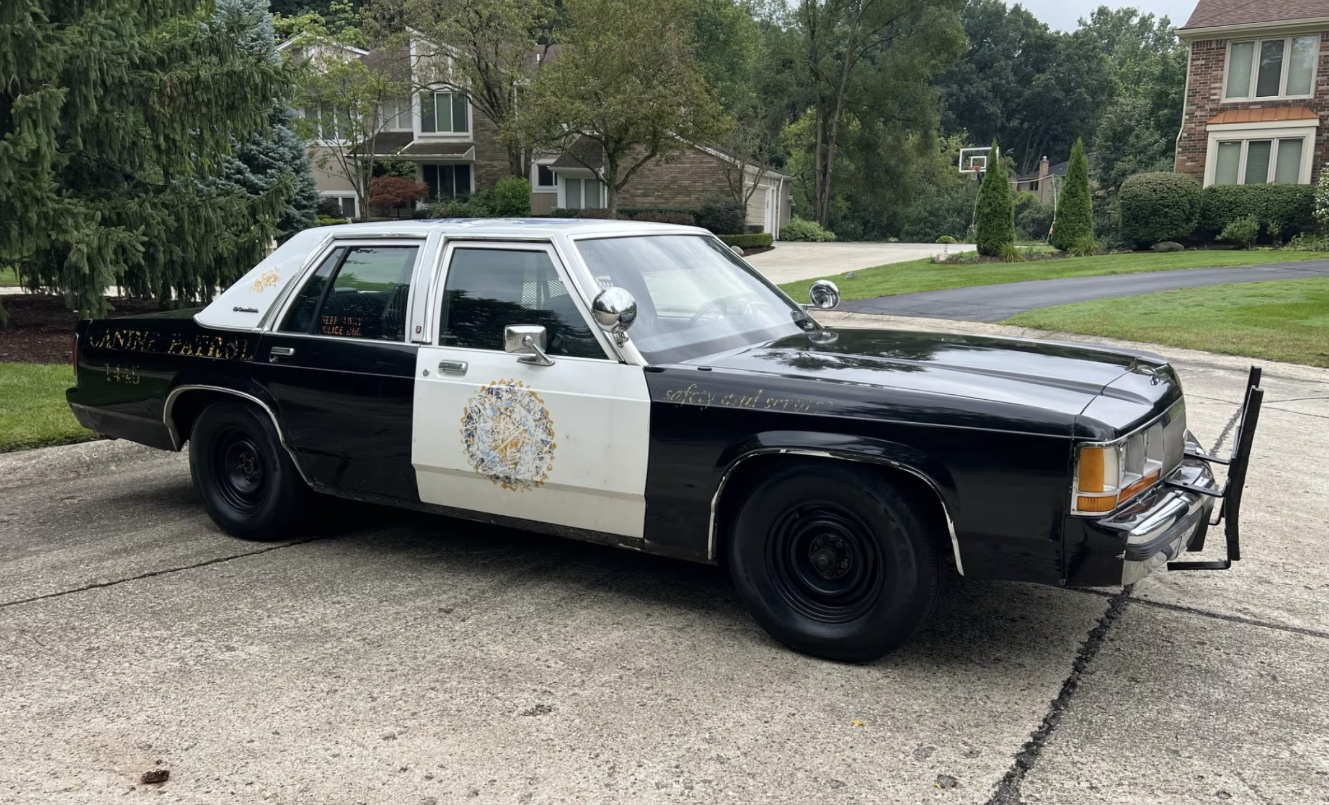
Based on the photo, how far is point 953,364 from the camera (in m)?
4.32

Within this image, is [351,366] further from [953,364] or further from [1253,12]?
[1253,12]

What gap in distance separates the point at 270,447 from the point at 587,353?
1.92m

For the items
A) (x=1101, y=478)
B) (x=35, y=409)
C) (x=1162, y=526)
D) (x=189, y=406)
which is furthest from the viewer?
(x=35, y=409)

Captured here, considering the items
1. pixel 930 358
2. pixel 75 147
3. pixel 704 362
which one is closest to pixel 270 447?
pixel 704 362

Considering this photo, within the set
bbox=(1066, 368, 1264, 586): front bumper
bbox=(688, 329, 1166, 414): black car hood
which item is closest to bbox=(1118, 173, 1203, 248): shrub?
bbox=(688, 329, 1166, 414): black car hood

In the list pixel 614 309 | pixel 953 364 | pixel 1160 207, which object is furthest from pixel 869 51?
pixel 614 309

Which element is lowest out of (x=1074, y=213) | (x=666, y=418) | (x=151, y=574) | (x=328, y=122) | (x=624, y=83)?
(x=151, y=574)

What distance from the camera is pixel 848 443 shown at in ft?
12.6

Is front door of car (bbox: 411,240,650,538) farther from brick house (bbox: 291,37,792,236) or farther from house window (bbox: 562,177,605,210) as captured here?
house window (bbox: 562,177,605,210)

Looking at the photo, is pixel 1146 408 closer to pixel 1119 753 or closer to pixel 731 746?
pixel 1119 753

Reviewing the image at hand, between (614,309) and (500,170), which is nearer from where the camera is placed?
(614,309)

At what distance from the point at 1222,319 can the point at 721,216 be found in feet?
75.8

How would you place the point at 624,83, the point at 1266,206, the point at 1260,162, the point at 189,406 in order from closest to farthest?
the point at 189,406, the point at 1266,206, the point at 624,83, the point at 1260,162

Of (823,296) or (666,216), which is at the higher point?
(666,216)
